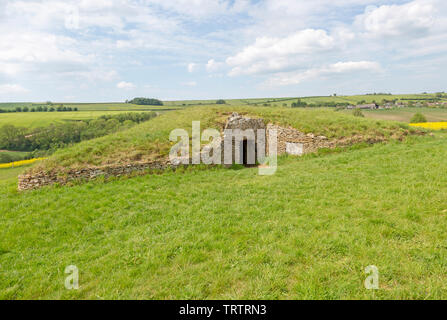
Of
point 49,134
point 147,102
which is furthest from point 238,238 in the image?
point 147,102

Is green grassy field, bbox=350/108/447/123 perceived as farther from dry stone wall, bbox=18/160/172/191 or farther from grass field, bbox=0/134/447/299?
dry stone wall, bbox=18/160/172/191

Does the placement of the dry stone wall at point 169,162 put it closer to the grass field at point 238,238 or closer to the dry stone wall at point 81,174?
the dry stone wall at point 81,174

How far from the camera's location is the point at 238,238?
5375mm

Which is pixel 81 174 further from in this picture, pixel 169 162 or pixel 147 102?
pixel 147 102

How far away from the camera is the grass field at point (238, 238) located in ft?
12.7

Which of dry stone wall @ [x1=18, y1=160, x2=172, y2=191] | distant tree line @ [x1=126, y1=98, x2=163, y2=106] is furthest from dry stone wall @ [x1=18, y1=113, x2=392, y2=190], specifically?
distant tree line @ [x1=126, y1=98, x2=163, y2=106]

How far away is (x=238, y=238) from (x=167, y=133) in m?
11.7

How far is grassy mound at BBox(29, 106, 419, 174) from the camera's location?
11.9 meters

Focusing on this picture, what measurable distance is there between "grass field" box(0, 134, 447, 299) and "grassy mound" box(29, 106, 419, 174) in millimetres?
2313
